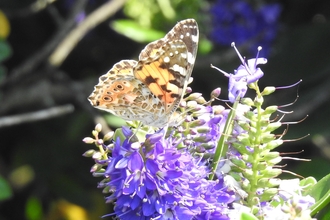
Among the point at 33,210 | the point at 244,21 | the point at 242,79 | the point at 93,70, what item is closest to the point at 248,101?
the point at 242,79

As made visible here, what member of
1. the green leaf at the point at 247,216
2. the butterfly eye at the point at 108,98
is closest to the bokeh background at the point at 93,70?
the butterfly eye at the point at 108,98

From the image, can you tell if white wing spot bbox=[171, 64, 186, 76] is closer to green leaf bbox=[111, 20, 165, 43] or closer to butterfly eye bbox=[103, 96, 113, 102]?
butterfly eye bbox=[103, 96, 113, 102]

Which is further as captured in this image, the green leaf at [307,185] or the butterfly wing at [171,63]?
the butterfly wing at [171,63]

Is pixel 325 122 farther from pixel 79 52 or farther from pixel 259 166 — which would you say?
pixel 259 166

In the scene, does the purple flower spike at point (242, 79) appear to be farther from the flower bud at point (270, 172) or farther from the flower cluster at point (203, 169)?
the flower bud at point (270, 172)

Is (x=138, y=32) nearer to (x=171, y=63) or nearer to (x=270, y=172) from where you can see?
(x=171, y=63)
